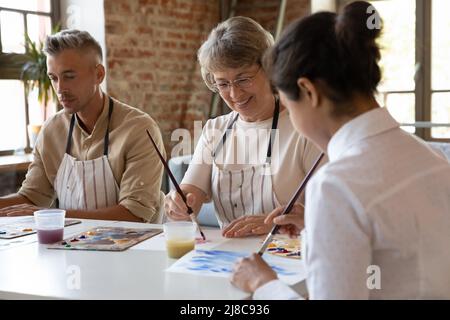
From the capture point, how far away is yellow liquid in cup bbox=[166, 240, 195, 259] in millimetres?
1646

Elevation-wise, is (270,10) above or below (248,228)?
above

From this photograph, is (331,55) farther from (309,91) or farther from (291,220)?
(291,220)

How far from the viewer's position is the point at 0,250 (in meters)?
1.80

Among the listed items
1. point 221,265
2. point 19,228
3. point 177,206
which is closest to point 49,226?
point 19,228

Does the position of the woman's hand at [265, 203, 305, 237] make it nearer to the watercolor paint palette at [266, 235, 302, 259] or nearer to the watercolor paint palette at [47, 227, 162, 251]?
the watercolor paint palette at [266, 235, 302, 259]

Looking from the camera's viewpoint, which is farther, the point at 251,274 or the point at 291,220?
the point at 291,220

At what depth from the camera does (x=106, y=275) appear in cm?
148

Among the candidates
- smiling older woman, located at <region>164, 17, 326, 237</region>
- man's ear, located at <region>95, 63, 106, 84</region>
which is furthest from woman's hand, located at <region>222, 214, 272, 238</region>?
man's ear, located at <region>95, 63, 106, 84</region>

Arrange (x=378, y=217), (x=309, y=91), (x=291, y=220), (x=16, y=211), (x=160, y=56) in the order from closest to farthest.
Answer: (x=378, y=217) → (x=309, y=91) → (x=291, y=220) → (x=16, y=211) → (x=160, y=56)

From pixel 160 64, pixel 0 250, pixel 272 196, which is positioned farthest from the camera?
pixel 160 64

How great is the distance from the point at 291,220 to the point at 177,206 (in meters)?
0.55
